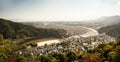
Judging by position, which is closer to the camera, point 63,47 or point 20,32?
point 63,47

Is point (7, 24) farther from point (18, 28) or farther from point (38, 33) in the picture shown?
point (38, 33)

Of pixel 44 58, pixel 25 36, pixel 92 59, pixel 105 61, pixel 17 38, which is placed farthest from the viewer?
pixel 25 36

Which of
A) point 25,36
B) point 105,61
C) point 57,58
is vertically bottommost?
point 25,36

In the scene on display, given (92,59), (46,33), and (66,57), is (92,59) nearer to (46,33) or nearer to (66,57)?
(66,57)

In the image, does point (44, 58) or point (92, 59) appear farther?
point (44, 58)

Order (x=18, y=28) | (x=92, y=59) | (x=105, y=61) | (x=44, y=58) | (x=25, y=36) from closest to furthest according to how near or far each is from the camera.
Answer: (x=92, y=59), (x=105, y=61), (x=44, y=58), (x=25, y=36), (x=18, y=28)

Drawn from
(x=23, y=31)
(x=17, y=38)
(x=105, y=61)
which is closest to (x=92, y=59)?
(x=105, y=61)

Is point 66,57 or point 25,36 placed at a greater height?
point 66,57

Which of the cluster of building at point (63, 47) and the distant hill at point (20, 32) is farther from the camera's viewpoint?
the distant hill at point (20, 32)

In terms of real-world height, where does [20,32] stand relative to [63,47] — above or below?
below

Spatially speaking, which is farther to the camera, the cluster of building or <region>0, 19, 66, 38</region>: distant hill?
<region>0, 19, 66, 38</region>: distant hill
